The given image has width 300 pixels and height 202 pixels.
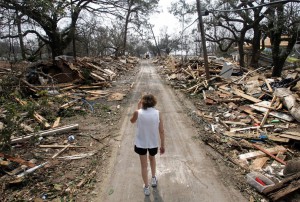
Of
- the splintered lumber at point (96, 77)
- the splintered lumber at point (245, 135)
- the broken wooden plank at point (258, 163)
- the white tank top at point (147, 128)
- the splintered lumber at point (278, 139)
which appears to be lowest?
the broken wooden plank at point (258, 163)

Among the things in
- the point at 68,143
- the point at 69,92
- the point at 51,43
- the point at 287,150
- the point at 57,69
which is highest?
the point at 51,43

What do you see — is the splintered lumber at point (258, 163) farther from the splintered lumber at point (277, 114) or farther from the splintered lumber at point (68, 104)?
the splintered lumber at point (68, 104)

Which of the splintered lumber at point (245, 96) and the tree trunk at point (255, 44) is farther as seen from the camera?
the tree trunk at point (255, 44)

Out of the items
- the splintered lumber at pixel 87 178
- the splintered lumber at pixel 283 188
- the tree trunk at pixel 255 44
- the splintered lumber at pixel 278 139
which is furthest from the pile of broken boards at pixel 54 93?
Result: the tree trunk at pixel 255 44

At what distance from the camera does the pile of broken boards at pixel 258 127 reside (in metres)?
5.09

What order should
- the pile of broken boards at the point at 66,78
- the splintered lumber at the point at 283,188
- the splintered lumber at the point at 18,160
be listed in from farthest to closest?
the pile of broken boards at the point at 66,78
the splintered lumber at the point at 18,160
the splintered lumber at the point at 283,188

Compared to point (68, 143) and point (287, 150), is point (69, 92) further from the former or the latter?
point (287, 150)

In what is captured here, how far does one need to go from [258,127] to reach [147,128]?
5.66m

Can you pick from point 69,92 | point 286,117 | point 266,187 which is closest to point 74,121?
point 69,92

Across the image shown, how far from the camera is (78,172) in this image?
5457 mm

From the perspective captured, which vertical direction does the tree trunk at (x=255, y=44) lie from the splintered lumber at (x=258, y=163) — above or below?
above

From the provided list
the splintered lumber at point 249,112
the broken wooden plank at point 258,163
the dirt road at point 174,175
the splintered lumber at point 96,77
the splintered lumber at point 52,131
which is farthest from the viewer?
the splintered lumber at point 96,77

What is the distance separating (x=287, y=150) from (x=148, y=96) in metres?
4.91

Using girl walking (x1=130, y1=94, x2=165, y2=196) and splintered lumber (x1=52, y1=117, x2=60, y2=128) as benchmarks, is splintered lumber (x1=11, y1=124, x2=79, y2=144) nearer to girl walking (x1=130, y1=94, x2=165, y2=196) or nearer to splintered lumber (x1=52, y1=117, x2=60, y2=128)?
splintered lumber (x1=52, y1=117, x2=60, y2=128)
